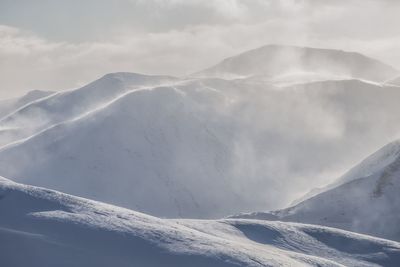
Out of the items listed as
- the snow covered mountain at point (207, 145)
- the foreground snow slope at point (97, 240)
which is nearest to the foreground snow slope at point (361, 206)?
the snow covered mountain at point (207, 145)

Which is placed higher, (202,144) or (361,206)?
(202,144)

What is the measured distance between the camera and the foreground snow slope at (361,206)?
112425 mm

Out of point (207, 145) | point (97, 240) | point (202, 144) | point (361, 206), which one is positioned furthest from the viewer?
point (202, 144)

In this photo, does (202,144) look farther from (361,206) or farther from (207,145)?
(361,206)

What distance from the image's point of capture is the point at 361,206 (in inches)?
4587

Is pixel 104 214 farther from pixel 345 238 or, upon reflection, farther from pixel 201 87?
pixel 201 87

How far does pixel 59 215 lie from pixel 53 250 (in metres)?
6.18

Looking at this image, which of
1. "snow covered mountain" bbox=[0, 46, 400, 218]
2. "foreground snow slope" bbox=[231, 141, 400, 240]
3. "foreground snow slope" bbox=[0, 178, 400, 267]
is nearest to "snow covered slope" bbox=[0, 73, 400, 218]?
"snow covered mountain" bbox=[0, 46, 400, 218]

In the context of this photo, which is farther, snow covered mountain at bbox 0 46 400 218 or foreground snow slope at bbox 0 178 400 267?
snow covered mountain at bbox 0 46 400 218

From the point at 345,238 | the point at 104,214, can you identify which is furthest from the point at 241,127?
the point at 104,214

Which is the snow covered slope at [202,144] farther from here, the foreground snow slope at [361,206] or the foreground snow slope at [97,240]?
the foreground snow slope at [97,240]

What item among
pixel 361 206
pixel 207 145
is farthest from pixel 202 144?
pixel 361 206

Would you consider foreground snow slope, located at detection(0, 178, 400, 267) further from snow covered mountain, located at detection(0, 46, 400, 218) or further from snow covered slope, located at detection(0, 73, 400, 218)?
snow covered slope, located at detection(0, 73, 400, 218)

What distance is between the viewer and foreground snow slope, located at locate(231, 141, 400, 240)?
112 metres
